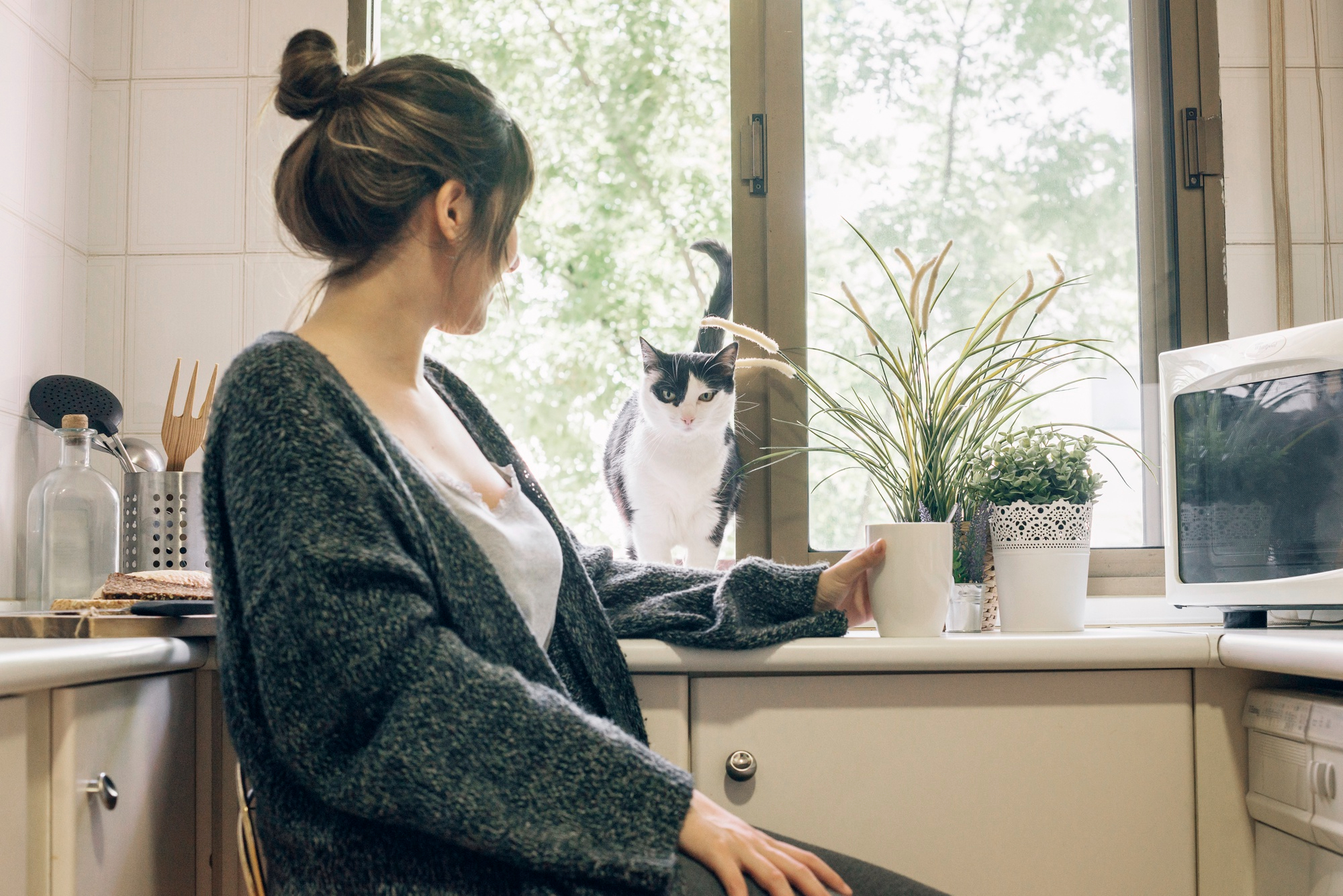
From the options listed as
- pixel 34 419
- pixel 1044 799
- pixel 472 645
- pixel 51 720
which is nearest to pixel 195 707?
pixel 51 720

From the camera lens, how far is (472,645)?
768mm

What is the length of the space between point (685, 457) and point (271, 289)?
72 centimetres

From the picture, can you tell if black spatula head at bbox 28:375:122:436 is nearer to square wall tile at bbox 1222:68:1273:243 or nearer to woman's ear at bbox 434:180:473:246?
woman's ear at bbox 434:180:473:246

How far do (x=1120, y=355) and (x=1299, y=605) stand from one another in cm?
64

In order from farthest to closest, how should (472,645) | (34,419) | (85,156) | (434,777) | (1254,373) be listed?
(85,156), (34,419), (1254,373), (472,645), (434,777)

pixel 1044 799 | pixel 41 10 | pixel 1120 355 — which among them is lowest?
pixel 1044 799

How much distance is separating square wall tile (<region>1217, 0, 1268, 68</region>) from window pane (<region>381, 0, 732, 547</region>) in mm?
891

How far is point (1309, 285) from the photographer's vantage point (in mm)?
1579

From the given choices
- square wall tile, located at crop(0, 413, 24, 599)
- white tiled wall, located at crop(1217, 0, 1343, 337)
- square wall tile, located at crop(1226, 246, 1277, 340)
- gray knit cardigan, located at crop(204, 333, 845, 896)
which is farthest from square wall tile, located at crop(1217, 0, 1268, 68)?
square wall tile, located at crop(0, 413, 24, 599)

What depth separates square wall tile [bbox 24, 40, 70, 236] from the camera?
1.45 meters

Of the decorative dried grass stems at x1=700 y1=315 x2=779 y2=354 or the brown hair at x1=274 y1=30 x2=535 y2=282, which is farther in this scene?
the decorative dried grass stems at x1=700 y1=315 x2=779 y2=354

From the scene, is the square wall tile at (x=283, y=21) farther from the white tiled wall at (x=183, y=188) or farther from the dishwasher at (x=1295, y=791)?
the dishwasher at (x=1295, y=791)

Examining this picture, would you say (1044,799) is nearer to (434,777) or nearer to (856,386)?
(434,777)

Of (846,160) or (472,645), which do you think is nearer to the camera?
(472,645)
